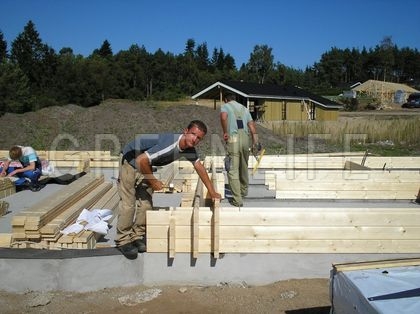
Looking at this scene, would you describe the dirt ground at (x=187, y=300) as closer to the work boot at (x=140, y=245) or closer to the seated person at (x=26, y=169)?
the work boot at (x=140, y=245)

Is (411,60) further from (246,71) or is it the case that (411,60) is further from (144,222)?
(144,222)

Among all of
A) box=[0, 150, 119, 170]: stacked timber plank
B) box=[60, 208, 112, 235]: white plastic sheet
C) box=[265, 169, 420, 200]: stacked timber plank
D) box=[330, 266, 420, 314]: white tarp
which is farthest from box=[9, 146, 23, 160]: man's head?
box=[330, 266, 420, 314]: white tarp

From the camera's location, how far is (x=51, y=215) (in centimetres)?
539

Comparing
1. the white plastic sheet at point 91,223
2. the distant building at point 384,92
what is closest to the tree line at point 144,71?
the distant building at point 384,92

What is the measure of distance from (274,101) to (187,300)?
30594 mm

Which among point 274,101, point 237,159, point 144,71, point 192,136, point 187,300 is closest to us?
point 187,300

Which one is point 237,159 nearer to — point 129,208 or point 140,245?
point 129,208

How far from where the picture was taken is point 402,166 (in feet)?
30.7

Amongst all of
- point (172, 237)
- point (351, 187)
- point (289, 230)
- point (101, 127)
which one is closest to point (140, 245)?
point (172, 237)

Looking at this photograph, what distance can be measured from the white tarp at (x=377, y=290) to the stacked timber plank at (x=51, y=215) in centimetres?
331

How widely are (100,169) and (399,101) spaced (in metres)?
57.3

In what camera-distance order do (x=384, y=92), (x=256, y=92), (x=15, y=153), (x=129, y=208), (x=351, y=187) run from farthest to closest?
(x=384, y=92)
(x=256, y=92)
(x=15, y=153)
(x=351, y=187)
(x=129, y=208)

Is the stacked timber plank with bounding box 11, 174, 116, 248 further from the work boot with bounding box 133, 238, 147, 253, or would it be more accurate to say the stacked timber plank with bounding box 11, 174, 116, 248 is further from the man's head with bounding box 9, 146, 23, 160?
the man's head with bounding box 9, 146, 23, 160

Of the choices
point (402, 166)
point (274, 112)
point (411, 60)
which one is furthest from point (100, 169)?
point (411, 60)
